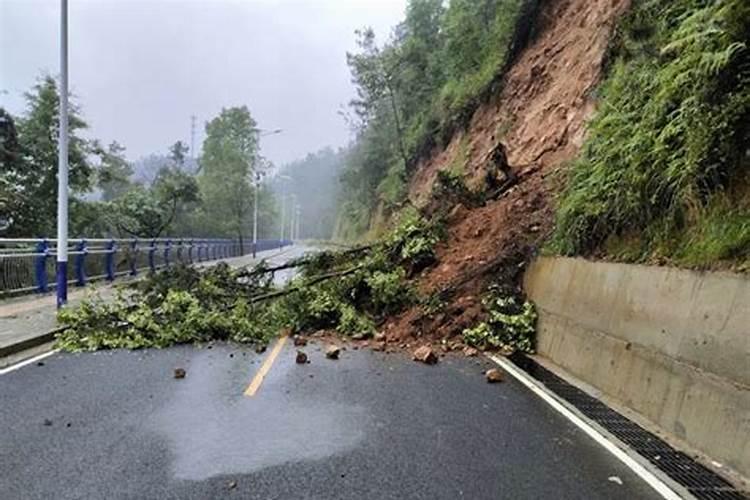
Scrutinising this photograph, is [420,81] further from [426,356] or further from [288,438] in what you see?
[288,438]

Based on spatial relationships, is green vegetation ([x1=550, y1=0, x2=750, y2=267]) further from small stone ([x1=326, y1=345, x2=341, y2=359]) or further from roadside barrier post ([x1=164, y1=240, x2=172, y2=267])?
roadside barrier post ([x1=164, y1=240, x2=172, y2=267])

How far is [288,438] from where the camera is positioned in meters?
5.83

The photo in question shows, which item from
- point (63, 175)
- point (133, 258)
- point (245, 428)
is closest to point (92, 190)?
point (133, 258)

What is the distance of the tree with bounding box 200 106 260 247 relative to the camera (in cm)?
5403

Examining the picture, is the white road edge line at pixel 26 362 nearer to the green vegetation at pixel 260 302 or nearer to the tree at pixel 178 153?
the green vegetation at pixel 260 302

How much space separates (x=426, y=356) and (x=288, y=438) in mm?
4087

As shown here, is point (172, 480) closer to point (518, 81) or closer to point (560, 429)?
point (560, 429)

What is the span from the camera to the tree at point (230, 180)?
54.0 meters

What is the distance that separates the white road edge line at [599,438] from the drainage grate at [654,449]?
0.15 meters

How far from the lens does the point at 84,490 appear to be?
179 inches

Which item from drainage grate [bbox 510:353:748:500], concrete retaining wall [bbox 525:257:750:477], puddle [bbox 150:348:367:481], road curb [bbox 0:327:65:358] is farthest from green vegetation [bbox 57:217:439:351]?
drainage grate [bbox 510:353:748:500]

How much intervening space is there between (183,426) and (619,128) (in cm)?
740

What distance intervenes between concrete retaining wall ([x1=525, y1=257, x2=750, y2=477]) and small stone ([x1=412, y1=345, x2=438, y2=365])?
69.8 inches

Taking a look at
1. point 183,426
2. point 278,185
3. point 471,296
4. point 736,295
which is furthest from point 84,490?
point 278,185
